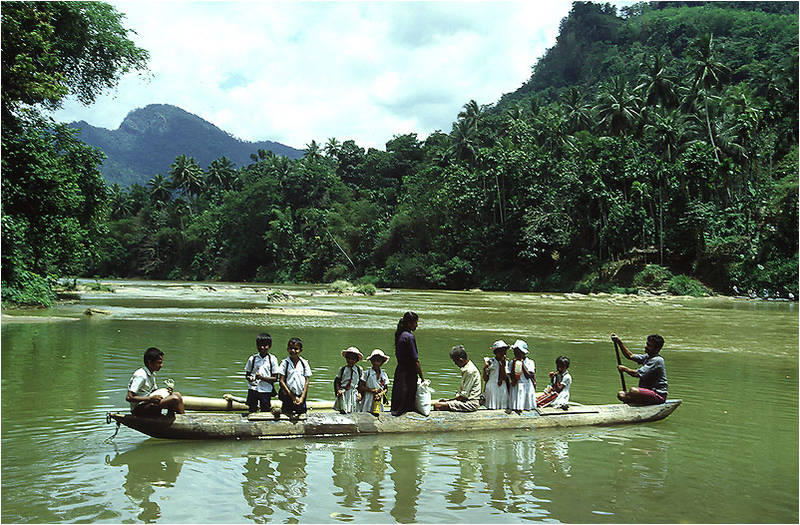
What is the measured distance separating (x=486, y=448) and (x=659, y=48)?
10051cm

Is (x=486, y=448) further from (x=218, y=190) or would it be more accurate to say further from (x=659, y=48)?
(x=659, y=48)

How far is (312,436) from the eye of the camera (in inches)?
301

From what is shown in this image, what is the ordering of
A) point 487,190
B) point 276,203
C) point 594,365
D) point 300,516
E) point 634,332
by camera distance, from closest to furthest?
Result: 1. point 300,516
2. point 594,365
3. point 634,332
4. point 487,190
5. point 276,203

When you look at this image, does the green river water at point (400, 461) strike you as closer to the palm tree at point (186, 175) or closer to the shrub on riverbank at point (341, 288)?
the shrub on riverbank at point (341, 288)

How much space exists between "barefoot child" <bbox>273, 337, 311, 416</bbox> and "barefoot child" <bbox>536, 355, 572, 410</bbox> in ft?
11.4

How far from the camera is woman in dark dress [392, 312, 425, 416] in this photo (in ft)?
24.8

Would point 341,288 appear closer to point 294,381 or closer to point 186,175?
point 294,381

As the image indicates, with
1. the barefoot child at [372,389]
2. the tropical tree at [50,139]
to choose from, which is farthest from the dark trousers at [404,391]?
the tropical tree at [50,139]

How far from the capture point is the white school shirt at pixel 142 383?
6945mm

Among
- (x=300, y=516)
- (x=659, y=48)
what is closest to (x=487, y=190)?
(x=300, y=516)

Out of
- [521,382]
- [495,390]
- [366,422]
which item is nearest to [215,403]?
[366,422]

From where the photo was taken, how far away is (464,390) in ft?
28.2

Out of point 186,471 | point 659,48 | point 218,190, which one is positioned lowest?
point 186,471

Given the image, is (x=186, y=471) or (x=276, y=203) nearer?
(x=186, y=471)
